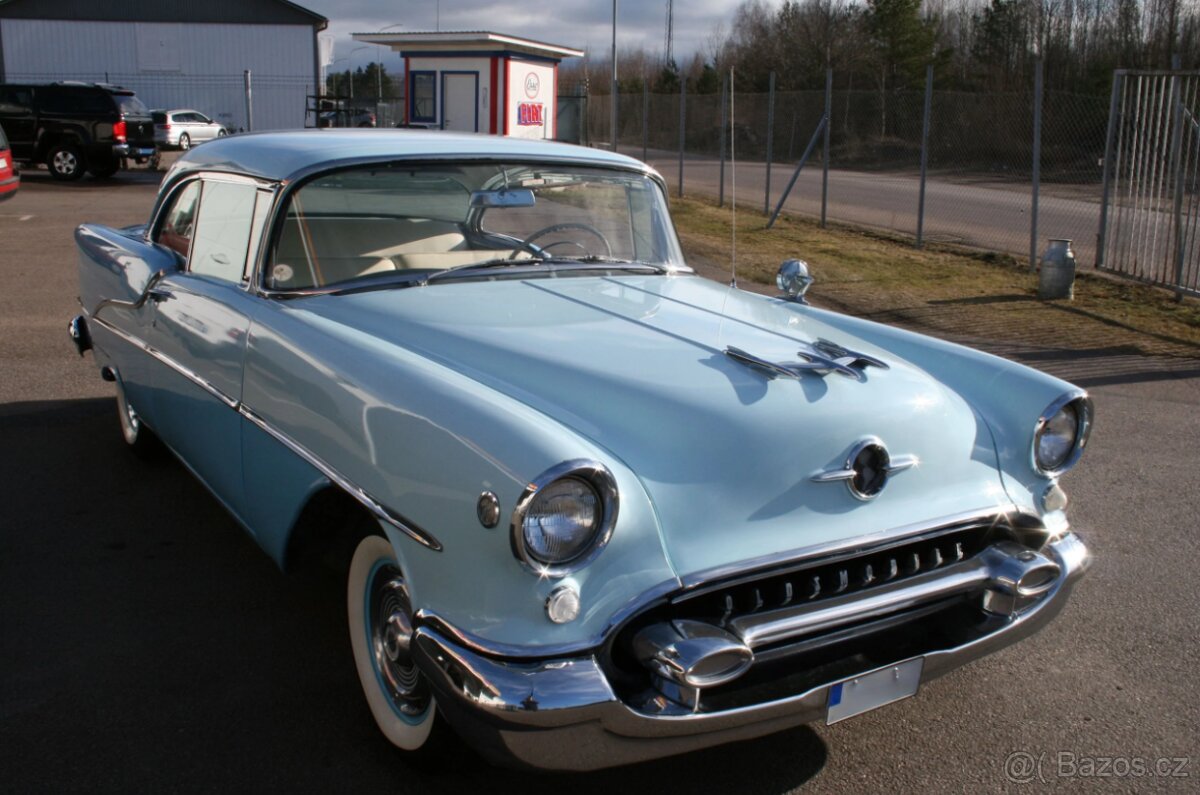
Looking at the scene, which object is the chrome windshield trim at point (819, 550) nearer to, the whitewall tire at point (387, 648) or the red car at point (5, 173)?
the whitewall tire at point (387, 648)

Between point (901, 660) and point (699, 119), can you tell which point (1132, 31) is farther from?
point (901, 660)

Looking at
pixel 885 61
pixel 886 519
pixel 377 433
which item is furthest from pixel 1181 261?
pixel 885 61

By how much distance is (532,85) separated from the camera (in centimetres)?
2806

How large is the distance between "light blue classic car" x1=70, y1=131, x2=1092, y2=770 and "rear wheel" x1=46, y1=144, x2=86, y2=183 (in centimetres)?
1983

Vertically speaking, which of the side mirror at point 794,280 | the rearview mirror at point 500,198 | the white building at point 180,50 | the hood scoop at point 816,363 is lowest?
the hood scoop at point 816,363

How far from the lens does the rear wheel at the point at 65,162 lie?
2141cm

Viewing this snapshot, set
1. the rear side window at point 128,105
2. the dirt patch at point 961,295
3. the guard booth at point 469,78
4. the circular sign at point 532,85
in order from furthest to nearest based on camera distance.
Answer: the circular sign at point 532,85
the guard booth at point 469,78
the rear side window at point 128,105
the dirt patch at point 961,295

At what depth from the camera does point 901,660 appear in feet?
8.68

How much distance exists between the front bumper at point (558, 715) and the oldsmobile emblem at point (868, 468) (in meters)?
0.54

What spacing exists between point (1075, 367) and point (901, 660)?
219 inches

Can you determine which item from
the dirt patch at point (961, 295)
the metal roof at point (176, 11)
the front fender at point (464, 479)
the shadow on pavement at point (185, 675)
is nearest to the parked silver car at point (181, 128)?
the metal roof at point (176, 11)

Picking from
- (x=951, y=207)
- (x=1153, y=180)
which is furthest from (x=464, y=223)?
(x=951, y=207)

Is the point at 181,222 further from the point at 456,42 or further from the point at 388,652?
the point at 456,42

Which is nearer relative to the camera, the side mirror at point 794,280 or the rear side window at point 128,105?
the side mirror at point 794,280
